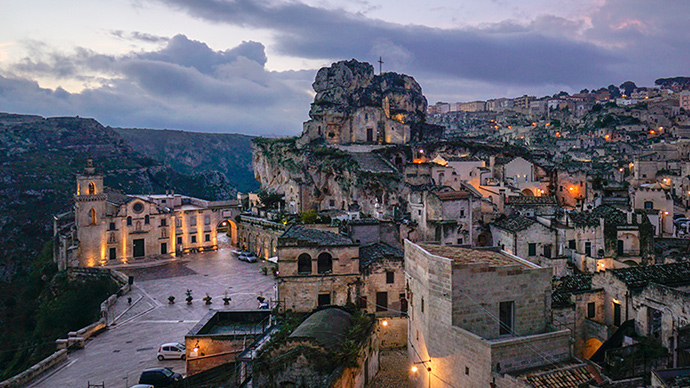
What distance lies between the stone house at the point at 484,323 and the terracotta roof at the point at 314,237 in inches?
421

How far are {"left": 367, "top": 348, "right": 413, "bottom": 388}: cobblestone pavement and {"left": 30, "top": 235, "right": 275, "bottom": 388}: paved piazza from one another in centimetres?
989

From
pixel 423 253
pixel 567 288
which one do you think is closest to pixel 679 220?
pixel 567 288

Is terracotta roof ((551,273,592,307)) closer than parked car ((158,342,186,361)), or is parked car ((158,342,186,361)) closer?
terracotta roof ((551,273,592,307))

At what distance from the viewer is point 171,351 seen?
24.0 m

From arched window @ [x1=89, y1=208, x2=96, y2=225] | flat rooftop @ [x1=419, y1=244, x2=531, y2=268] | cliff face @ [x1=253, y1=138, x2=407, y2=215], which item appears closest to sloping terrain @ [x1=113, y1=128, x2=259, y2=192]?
cliff face @ [x1=253, y1=138, x2=407, y2=215]

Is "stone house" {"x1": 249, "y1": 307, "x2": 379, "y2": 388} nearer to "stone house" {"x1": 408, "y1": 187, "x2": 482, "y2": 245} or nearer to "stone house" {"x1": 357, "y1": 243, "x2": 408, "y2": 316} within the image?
"stone house" {"x1": 357, "y1": 243, "x2": 408, "y2": 316}

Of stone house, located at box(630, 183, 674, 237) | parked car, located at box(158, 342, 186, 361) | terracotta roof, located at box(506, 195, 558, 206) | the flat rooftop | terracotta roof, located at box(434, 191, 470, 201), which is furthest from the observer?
stone house, located at box(630, 183, 674, 237)

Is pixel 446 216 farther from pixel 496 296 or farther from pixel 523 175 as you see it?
pixel 523 175

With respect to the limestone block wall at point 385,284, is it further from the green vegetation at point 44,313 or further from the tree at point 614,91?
the tree at point 614,91

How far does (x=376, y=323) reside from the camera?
21.6 meters

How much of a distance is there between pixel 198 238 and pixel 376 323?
36798 millimetres

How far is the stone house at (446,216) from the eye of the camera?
34.4 m

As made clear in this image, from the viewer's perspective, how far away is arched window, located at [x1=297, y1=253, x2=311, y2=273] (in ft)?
82.2

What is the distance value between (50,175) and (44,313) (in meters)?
47.9
